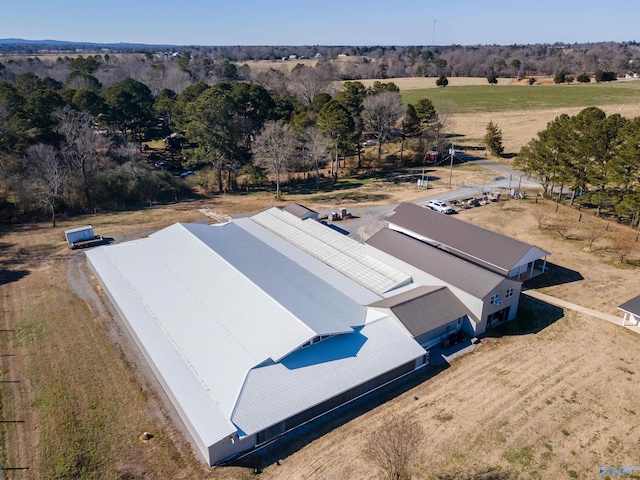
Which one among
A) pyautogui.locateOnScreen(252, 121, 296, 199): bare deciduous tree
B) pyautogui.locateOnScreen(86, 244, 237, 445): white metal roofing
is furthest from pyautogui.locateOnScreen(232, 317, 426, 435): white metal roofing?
pyautogui.locateOnScreen(252, 121, 296, 199): bare deciduous tree

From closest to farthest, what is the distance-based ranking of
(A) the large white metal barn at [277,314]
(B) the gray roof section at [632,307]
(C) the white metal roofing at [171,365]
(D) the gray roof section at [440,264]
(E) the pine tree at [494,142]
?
(C) the white metal roofing at [171,365] → (A) the large white metal barn at [277,314] → (B) the gray roof section at [632,307] → (D) the gray roof section at [440,264] → (E) the pine tree at [494,142]

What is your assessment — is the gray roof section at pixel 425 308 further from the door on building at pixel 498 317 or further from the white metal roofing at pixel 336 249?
the white metal roofing at pixel 336 249

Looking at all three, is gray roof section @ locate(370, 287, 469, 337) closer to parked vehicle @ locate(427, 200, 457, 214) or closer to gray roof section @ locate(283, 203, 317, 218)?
gray roof section @ locate(283, 203, 317, 218)

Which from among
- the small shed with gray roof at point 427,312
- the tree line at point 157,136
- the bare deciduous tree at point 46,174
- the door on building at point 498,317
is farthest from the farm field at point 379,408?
the tree line at point 157,136

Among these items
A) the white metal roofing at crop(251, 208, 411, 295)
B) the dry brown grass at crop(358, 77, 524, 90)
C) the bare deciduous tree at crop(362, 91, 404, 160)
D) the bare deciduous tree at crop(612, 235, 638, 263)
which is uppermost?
the dry brown grass at crop(358, 77, 524, 90)

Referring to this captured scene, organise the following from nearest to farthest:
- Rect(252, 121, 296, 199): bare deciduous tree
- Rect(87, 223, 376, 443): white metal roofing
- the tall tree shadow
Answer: Rect(87, 223, 376, 443): white metal roofing < the tall tree shadow < Rect(252, 121, 296, 199): bare deciduous tree

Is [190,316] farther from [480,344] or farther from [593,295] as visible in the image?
[593,295]

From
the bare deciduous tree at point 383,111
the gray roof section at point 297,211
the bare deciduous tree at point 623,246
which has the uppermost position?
the bare deciduous tree at point 383,111

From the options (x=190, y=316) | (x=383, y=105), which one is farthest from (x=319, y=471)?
(x=383, y=105)
